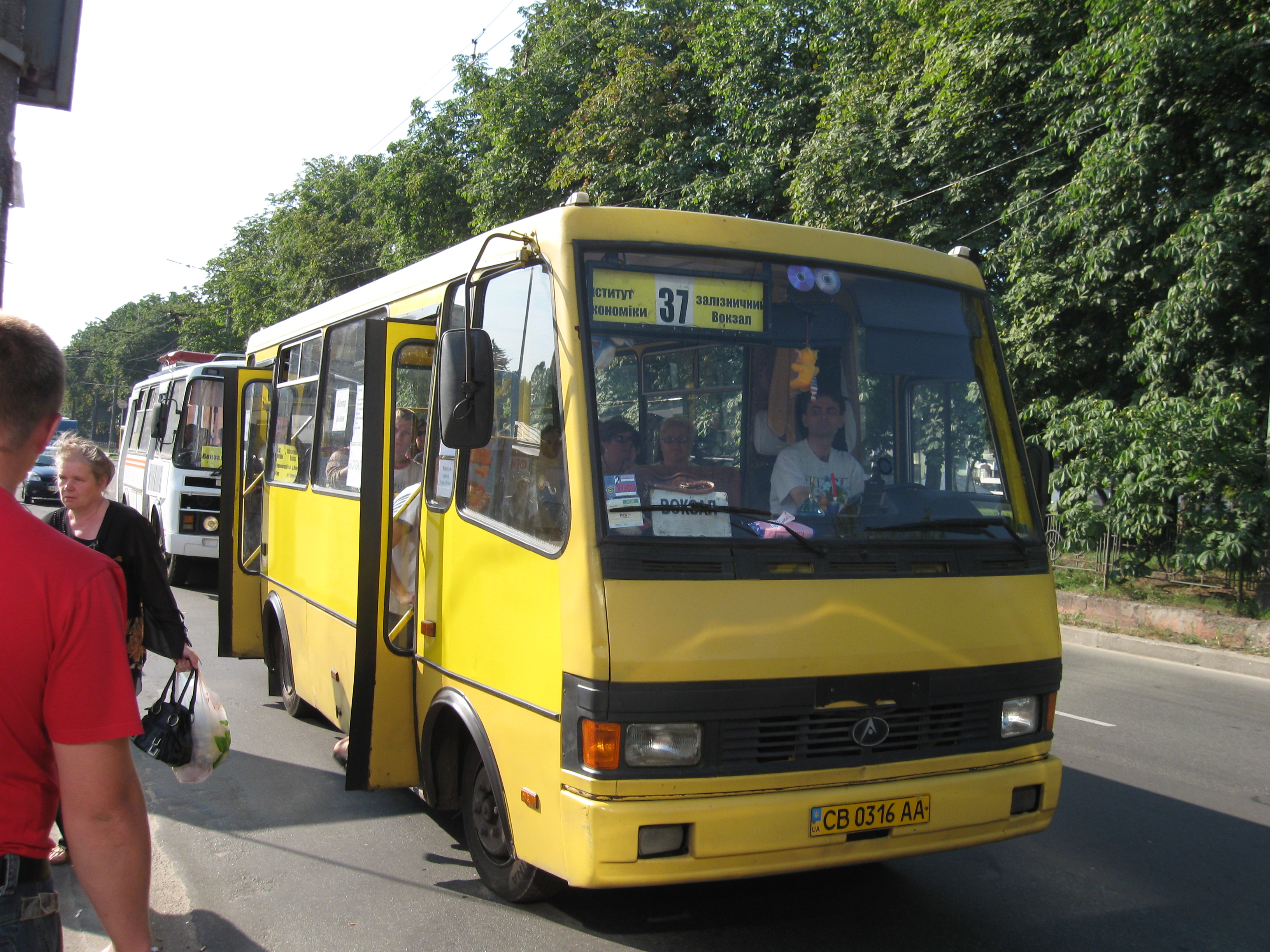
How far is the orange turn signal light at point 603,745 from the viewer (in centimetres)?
332

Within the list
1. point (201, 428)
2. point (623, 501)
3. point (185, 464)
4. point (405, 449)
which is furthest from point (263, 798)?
point (201, 428)

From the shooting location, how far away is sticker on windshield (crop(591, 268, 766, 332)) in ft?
12.5

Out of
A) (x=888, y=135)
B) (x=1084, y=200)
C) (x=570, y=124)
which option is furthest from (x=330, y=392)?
(x=570, y=124)

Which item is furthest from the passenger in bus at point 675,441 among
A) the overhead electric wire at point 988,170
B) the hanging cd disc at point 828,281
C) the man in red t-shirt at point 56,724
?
the overhead electric wire at point 988,170

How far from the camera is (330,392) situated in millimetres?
6273

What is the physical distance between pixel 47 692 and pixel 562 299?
2372 mm

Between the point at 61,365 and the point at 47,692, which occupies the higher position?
the point at 61,365

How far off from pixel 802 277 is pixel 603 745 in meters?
1.95

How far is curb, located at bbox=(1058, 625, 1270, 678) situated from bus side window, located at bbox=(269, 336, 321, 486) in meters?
9.33

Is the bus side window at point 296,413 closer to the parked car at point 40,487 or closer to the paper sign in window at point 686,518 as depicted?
the paper sign in window at point 686,518

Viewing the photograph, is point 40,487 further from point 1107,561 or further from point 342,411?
point 342,411

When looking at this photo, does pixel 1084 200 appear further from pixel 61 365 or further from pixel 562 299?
pixel 61 365

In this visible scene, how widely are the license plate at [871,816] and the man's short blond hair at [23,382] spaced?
257 centimetres

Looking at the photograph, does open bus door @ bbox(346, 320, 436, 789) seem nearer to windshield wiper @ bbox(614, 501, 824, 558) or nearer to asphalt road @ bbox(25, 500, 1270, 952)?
asphalt road @ bbox(25, 500, 1270, 952)
